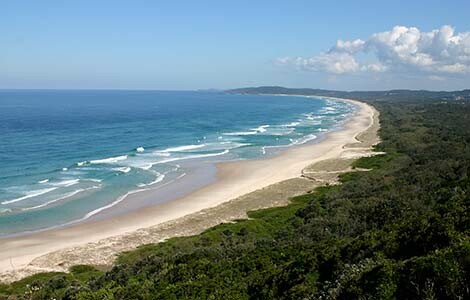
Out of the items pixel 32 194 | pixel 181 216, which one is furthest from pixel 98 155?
pixel 181 216

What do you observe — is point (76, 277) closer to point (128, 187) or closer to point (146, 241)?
point (146, 241)

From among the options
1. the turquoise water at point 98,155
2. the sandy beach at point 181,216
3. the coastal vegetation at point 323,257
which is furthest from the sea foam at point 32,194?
the coastal vegetation at point 323,257

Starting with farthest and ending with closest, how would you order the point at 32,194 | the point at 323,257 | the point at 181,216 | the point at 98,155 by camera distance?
the point at 98,155 → the point at 32,194 → the point at 181,216 → the point at 323,257

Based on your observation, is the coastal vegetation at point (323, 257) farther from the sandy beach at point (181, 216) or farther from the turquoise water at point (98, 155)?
the turquoise water at point (98, 155)

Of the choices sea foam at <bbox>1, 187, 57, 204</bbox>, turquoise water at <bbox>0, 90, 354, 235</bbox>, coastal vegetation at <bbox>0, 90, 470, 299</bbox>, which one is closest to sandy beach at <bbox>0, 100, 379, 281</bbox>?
coastal vegetation at <bbox>0, 90, 470, 299</bbox>

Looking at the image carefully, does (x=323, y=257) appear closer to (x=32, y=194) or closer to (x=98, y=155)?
(x=32, y=194)

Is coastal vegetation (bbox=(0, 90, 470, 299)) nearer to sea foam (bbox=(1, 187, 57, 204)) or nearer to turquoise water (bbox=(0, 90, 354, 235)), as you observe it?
turquoise water (bbox=(0, 90, 354, 235))
